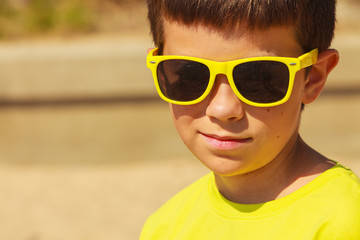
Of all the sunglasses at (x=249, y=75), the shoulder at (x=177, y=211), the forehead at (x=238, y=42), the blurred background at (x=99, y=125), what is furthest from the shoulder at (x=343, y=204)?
the blurred background at (x=99, y=125)

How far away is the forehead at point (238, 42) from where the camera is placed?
1903 millimetres

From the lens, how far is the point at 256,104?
1949mm

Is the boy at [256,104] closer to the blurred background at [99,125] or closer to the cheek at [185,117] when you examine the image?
the cheek at [185,117]

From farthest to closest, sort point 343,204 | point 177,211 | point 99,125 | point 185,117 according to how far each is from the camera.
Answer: point 99,125 → point 177,211 → point 185,117 → point 343,204

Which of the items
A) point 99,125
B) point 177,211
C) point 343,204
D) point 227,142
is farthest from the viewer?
point 99,125

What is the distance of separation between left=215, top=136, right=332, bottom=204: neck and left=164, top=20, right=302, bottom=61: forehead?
1.21 feet

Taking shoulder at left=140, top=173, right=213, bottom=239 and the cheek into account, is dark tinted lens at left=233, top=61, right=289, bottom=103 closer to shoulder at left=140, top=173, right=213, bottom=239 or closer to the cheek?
the cheek

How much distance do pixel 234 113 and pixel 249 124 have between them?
68 millimetres

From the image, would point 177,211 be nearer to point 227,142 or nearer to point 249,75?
point 227,142

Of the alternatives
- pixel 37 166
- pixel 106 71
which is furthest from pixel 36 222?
pixel 106 71

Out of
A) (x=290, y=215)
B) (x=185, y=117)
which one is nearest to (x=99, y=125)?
(x=185, y=117)

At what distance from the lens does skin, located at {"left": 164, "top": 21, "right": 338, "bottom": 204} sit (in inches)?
75.7

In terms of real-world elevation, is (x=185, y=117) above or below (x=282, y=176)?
above

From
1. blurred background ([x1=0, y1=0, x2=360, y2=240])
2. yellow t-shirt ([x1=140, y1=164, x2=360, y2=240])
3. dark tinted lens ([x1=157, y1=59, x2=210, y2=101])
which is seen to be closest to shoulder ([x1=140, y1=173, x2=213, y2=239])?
yellow t-shirt ([x1=140, y1=164, x2=360, y2=240])
